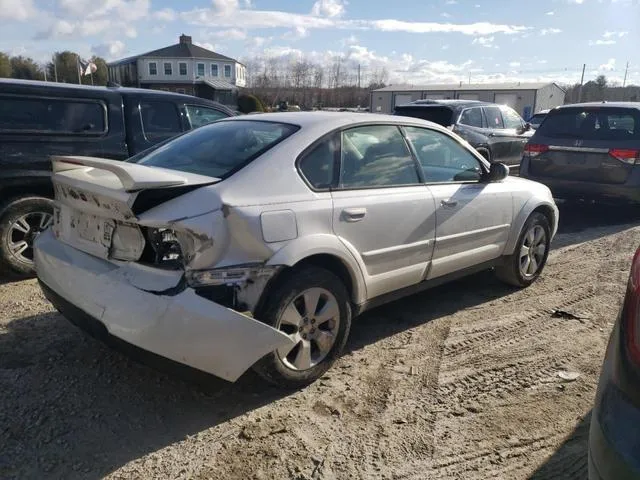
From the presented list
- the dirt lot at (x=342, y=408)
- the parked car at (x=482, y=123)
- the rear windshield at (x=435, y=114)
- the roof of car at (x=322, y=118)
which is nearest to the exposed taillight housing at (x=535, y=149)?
the parked car at (x=482, y=123)

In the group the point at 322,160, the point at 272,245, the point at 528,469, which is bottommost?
the point at 528,469

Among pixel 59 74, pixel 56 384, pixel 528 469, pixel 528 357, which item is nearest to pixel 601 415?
pixel 528 469

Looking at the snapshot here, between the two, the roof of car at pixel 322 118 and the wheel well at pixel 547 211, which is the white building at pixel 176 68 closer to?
the wheel well at pixel 547 211

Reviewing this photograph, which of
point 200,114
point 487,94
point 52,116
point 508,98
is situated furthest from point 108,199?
point 508,98

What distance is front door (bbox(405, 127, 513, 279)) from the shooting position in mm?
4188

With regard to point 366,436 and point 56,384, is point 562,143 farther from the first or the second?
point 56,384

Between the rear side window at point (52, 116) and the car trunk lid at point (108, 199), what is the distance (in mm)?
2086

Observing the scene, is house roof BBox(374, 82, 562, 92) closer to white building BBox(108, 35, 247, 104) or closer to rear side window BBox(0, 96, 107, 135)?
white building BBox(108, 35, 247, 104)

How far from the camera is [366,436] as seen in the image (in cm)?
296

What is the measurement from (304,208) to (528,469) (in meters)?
1.79

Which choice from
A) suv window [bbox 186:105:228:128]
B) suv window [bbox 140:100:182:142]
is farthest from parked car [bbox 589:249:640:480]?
suv window [bbox 186:105:228:128]

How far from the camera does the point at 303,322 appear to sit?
130 inches

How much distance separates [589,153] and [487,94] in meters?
51.4

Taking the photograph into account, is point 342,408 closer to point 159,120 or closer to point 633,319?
point 633,319
